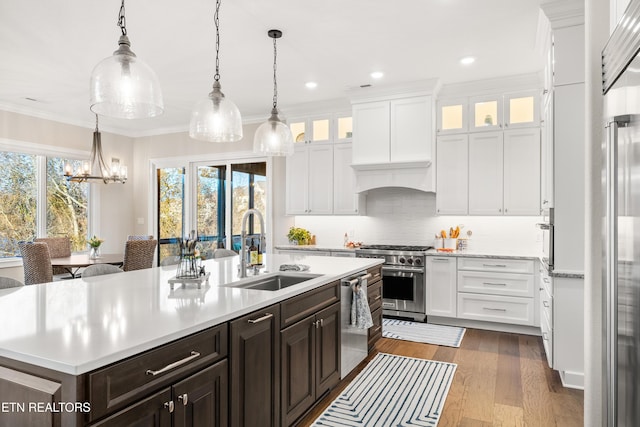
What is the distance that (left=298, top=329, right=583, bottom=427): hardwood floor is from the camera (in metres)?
2.59

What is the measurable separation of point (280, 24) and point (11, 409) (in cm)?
307

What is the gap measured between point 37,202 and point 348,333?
535 cm

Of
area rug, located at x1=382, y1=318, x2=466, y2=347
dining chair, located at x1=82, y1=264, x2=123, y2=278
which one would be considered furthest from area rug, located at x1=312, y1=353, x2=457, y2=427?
dining chair, located at x1=82, y1=264, x2=123, y2=278

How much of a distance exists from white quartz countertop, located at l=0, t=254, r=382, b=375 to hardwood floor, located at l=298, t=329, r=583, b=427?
43.0 inches

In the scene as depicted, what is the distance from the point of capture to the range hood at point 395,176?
4930 mm

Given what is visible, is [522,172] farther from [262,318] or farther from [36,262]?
[36,262]

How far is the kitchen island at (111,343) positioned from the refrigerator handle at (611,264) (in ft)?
4.58

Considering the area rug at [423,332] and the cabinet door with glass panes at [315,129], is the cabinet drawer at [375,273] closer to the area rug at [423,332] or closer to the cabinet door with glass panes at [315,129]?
the area rug at [423,332]

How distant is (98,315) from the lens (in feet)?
5.40

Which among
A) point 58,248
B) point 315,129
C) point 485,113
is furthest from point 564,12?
point 58,248

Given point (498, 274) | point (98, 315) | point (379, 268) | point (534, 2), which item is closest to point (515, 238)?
point (498, 274)

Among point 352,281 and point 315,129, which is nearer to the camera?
point 352,281

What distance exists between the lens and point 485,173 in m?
4.72

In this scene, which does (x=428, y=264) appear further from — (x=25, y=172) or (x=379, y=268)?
(x=25, y=172)
